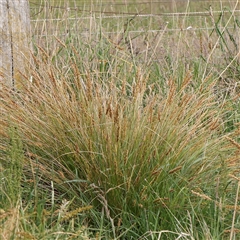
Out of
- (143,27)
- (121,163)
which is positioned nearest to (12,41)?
(121,163)

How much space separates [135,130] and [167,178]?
0.25 meters

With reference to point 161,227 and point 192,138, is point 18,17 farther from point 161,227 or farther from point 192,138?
point 161,227

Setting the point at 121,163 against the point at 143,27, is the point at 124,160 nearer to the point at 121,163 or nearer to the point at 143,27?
the point at 121,163

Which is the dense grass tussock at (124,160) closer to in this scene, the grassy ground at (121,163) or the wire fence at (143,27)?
the grassy ground at (121,163)

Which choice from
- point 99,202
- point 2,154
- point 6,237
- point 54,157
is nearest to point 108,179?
point 99,202

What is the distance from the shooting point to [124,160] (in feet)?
8.50

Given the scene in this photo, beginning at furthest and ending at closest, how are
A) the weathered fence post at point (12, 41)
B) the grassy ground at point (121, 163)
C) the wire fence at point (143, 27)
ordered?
the wire fence at point (143, 27) < the weathered fence post at point (12, 41) < the grassy ground at point (121, 163)

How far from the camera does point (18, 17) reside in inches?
140

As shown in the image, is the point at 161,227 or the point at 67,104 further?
the point at 67,104

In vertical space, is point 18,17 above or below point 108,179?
above

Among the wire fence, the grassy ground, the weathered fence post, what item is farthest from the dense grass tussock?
the wire fence

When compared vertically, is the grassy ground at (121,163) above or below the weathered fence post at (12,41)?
below

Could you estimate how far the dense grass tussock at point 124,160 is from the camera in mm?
2514

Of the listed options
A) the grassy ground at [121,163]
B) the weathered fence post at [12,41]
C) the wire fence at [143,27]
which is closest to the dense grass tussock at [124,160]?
the grassy ground at [121,163]
